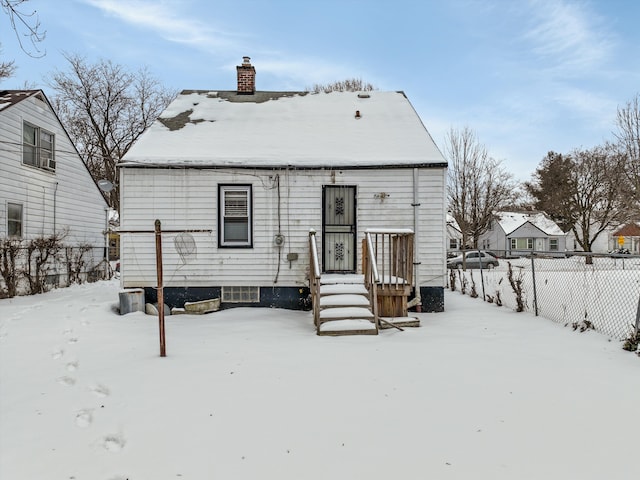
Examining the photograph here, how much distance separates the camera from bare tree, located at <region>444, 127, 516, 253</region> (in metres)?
22.6

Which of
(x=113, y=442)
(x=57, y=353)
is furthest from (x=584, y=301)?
(x=57, y=353)

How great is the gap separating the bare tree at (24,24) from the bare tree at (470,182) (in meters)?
20.6

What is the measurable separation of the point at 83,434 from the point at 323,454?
183 cm

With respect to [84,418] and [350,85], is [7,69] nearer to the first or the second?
[350,85]

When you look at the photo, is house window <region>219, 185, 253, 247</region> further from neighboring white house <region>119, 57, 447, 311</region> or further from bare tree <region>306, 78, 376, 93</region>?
bare tree <region>306, 78, 376, 93</region>

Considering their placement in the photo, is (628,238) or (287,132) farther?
(628,238)

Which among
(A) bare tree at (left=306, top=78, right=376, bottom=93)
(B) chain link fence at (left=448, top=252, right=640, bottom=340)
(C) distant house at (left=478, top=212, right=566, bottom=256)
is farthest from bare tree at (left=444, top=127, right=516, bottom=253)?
(C) distant house at (left=478, top=212, right=566, bottom=256)

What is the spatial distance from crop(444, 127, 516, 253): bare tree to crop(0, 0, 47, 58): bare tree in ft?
67.7

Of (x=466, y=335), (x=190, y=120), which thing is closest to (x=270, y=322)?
(x=466, y=335)

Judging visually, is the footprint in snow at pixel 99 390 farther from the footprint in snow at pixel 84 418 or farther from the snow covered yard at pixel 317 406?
the footprint in snow at pixel 84 418

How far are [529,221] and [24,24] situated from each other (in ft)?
152

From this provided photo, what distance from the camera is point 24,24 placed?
4359mm

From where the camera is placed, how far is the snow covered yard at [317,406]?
2.73 m

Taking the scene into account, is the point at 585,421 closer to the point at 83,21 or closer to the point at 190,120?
the point at 83,21
